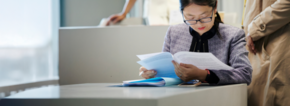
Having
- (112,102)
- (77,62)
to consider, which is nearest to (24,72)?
(77,62)

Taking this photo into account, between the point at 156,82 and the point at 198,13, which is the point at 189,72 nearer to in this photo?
the point at 156,82

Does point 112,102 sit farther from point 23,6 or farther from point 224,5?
point 224,5

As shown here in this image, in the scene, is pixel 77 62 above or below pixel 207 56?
below

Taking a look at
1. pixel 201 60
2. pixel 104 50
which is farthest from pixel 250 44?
pixel 104 50

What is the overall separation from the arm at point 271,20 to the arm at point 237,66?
0.07 metres

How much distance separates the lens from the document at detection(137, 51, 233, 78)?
83cm

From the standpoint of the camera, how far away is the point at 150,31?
1752mm

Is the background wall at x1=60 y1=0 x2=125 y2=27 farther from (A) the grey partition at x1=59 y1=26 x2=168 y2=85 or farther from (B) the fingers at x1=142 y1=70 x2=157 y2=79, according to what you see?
(B) the fingers at x1=142 y1=70 x2=157 y2=79

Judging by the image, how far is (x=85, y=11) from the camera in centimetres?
357

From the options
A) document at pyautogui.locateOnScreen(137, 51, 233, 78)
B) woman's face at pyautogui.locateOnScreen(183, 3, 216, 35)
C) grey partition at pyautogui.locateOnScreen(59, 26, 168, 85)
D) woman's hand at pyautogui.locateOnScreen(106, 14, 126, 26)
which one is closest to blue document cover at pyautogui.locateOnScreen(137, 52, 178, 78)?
document at pyautogui.locateOnScreen(137, 51, 233, 78)

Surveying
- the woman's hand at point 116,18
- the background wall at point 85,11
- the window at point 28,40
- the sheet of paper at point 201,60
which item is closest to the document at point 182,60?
the sheet of paper at point 201,60

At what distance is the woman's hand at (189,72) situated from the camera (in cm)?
87

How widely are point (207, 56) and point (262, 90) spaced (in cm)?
45

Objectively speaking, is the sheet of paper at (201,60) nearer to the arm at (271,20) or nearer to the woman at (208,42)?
the woman at (208,42)
